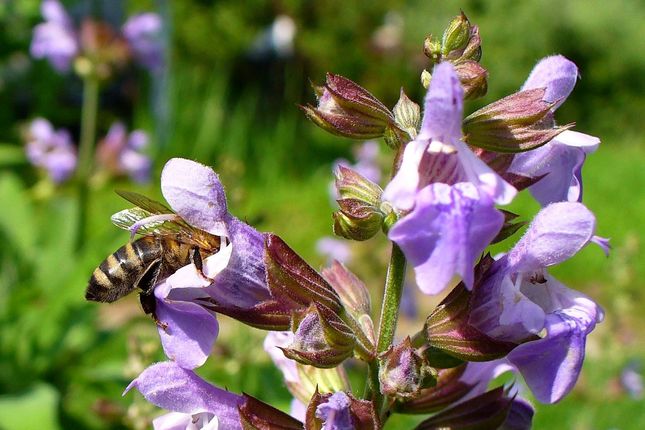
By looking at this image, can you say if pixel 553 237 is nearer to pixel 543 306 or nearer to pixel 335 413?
pixel 543 306

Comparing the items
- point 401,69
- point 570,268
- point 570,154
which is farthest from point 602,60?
point 570,154

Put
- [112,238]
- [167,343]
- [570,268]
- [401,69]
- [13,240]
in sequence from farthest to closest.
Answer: [401,69]
[570,268]
[13,240]
[112,238]
[167,343]

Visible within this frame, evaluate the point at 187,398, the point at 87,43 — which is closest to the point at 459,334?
the point at 187,398

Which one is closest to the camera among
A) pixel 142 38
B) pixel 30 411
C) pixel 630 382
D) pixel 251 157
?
pixel 30 411

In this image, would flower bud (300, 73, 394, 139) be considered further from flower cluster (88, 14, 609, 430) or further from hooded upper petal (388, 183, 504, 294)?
hooded upper petal (388, 183, 504, 294)

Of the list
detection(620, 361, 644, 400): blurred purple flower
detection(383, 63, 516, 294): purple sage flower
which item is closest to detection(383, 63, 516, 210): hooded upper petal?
detection(383, 63, 516, 294): purple sage flower

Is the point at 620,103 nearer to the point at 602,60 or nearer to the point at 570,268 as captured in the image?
the point at 602,60

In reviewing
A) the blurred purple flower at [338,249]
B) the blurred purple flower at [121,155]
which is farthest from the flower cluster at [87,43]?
the blurred purple flower at [338,249]
